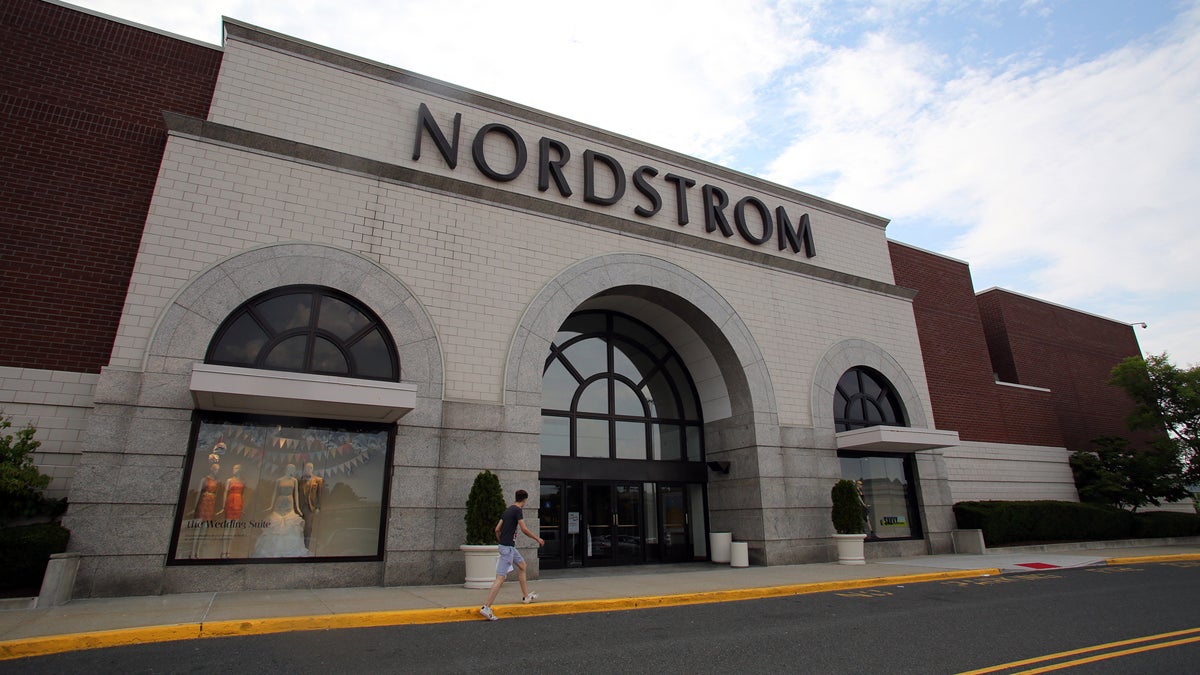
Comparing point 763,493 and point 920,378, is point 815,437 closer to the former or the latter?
point 763,493

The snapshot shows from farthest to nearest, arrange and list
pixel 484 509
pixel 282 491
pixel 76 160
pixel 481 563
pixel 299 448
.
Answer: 1. pixel 76 160
2. pixel 299 448
3. pixel 484 509
4. pixel 282 491
5. pixel 481 563

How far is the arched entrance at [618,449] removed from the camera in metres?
15.8

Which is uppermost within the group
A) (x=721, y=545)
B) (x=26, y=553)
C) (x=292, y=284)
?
(x=292, y=284)

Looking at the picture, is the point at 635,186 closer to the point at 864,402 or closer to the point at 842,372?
the point at 842,372

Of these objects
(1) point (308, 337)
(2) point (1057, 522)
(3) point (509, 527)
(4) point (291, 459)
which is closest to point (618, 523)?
(3) point (509, 527)

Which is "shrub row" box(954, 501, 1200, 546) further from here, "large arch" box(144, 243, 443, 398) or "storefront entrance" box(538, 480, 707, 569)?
"large arch" box(144, 243, 443, 398)

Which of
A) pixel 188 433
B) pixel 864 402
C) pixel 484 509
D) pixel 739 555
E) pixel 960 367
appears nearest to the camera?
pixel 188 433

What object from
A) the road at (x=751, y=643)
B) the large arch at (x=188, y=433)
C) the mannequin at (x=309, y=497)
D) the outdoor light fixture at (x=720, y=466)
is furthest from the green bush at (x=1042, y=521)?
the mannequin at (x=309, y=497)

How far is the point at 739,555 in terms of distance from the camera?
15.8 metres

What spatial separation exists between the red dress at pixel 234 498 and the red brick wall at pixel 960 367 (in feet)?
68.2

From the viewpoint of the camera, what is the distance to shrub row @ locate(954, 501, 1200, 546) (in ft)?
62.2

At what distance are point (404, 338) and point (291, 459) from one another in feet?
10.2

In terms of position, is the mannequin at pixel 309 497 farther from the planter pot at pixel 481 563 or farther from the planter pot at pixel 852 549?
the planter pot at pixel 852 549

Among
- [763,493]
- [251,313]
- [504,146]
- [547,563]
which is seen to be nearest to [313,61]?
[504,146]
